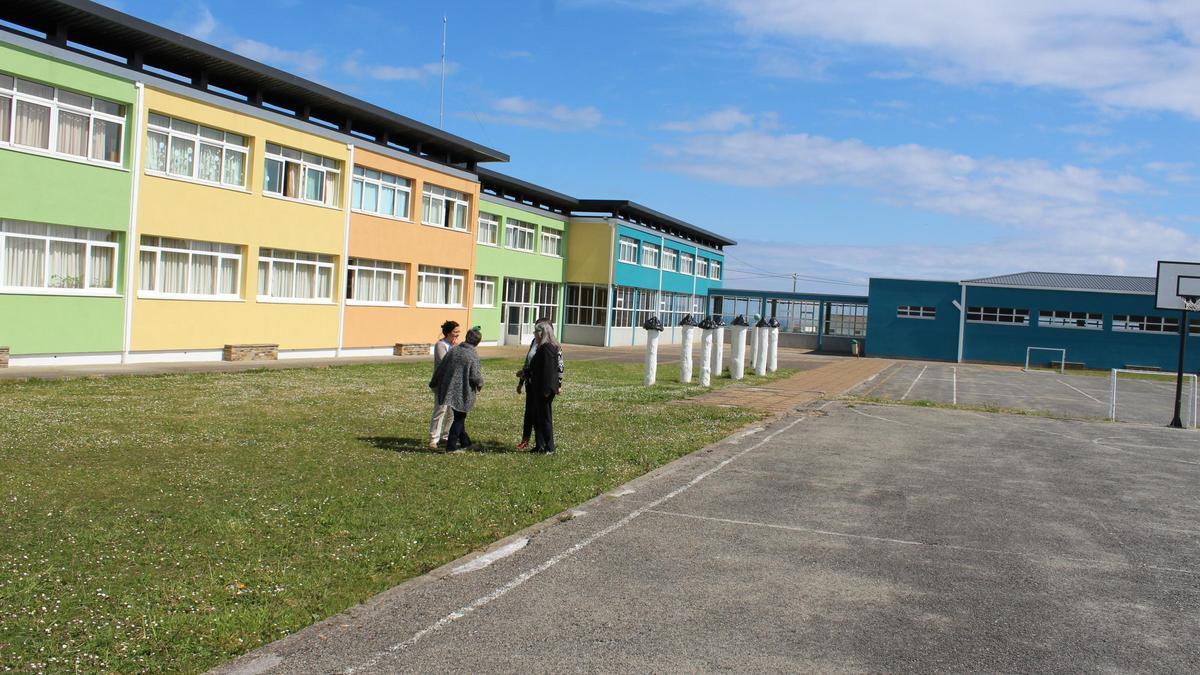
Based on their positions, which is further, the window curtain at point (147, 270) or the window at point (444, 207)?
the window at point (444, 207)

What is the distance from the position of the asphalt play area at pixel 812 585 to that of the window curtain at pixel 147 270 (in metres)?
17.0

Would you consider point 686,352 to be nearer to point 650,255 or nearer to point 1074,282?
point 650,255

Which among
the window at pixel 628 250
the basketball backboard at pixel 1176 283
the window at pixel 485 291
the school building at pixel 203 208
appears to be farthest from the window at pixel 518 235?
the basketball backboard at pixel 1176 283

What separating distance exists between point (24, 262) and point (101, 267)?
190 centimetres

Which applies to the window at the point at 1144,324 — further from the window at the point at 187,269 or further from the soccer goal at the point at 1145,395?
the window at the point at 187,269

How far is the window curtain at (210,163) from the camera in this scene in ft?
81.5

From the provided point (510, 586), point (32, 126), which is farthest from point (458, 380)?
point (32, 126)

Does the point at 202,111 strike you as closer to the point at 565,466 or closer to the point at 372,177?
the point at 372,177

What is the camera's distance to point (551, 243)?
5066 cm

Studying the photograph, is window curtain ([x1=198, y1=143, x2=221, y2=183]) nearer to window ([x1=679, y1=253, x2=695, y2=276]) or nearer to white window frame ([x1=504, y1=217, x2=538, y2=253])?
white window frame ([x1=504, y1=217, x2=538, y2=253])

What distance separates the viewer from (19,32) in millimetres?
19953

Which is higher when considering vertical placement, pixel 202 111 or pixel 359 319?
pixel 202 111

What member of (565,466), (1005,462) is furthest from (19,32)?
(1005,462)

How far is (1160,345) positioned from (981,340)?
936 cm
